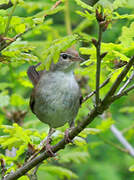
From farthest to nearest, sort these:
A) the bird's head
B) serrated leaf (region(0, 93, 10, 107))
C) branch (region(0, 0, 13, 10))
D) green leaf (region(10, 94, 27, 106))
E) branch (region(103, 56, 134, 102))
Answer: green leaf (region(10, 94, 27, 106)), the bird's head, serrated leaf (region(0, 93, 10, 107)), branch (region(0, 0, 13, 10)), branch (region(103, 56, 134, 102))

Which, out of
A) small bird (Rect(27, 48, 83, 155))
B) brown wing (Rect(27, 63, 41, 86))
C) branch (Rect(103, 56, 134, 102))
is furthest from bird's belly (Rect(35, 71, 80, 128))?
branch (Rect(103, 56, 134, 102))

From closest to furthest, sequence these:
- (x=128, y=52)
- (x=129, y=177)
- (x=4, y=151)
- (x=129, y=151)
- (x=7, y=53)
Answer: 1. (x=128, y=52)
2. (x=7, y=53)
3. (x=4, y=151)
4. (x=129, y=151)
5. (x=129, y=177)

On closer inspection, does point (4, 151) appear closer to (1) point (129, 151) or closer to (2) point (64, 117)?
(2) point (64, 117)

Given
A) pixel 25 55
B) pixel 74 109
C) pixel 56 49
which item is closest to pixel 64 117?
pixel 74 109

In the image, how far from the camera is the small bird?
153 inches

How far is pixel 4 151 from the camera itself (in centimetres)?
416

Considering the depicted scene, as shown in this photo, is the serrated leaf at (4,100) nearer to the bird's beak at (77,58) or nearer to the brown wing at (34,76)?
the brown wing at (34,76)

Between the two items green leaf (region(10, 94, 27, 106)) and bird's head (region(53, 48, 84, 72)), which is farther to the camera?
green leaf (region(10, 94, 27, 106))

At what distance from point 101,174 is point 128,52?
173 inches

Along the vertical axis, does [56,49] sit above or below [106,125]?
above

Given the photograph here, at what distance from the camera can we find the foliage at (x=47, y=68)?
237 cm

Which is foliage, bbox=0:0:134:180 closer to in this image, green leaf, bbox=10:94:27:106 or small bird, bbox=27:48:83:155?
Answer: green leaf, bbox=10:94:27:106

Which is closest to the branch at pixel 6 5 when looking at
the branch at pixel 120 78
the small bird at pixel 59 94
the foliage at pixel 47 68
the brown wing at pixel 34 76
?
the foliage at pixel 47 68

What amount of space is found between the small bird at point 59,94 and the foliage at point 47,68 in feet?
0.48
